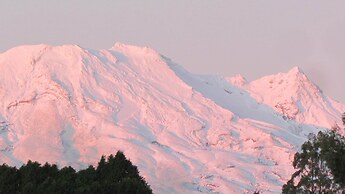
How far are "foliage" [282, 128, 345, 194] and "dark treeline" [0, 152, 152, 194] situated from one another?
16.7 m

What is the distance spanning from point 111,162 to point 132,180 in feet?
39.3

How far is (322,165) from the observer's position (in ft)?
337

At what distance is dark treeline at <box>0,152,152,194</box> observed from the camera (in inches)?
4195

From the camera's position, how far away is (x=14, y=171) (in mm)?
118438

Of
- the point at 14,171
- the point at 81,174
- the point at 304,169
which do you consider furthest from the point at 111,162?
the point at 304,169

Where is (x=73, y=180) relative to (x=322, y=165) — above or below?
below

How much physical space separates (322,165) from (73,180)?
30547 mm

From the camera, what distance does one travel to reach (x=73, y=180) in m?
118

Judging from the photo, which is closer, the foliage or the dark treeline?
the foliage

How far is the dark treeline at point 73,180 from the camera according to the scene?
350 feet

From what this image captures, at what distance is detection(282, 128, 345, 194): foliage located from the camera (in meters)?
95.0

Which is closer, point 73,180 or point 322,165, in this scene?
point 322,165

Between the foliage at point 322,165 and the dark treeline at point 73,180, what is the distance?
16667 mm

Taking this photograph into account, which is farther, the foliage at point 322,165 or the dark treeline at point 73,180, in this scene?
the dark treeline at point 73,180
